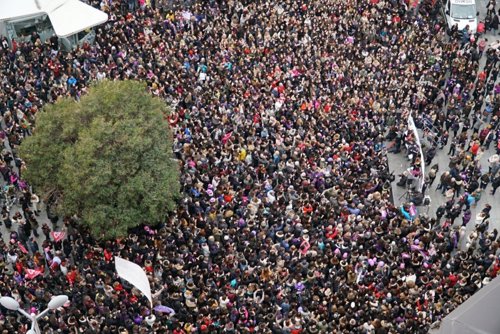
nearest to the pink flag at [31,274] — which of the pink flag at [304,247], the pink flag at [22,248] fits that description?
the pink flag at [22,248]

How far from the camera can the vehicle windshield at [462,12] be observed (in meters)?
37.9

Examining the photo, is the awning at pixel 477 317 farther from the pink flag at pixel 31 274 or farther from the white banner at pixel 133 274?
the pink flag at pixel 31 274

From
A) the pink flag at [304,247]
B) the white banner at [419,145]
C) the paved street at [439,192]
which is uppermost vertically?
the white banner at [419,145]

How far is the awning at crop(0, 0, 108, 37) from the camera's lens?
112 ft

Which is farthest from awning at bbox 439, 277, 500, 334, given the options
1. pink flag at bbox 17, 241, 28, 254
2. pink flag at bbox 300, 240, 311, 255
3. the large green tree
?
pink flag at bbox 17, 241, 28, 254

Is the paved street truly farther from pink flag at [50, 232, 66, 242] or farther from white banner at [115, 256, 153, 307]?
pink flag at [50, 232, 66, 242]

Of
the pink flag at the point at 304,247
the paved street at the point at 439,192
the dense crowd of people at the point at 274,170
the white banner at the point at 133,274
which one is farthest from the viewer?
the paved street at the point at 439,192

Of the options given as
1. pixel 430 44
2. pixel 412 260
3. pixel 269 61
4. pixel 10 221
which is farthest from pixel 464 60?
pixel 10 221

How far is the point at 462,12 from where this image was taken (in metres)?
38.0

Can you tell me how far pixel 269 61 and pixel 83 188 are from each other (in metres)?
12.2

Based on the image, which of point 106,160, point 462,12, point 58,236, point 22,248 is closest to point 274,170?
point 106,160

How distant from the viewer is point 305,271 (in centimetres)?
2470

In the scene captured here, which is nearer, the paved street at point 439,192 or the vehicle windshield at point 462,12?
the paved street at point 439,192

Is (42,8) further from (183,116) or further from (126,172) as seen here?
(126,172)
